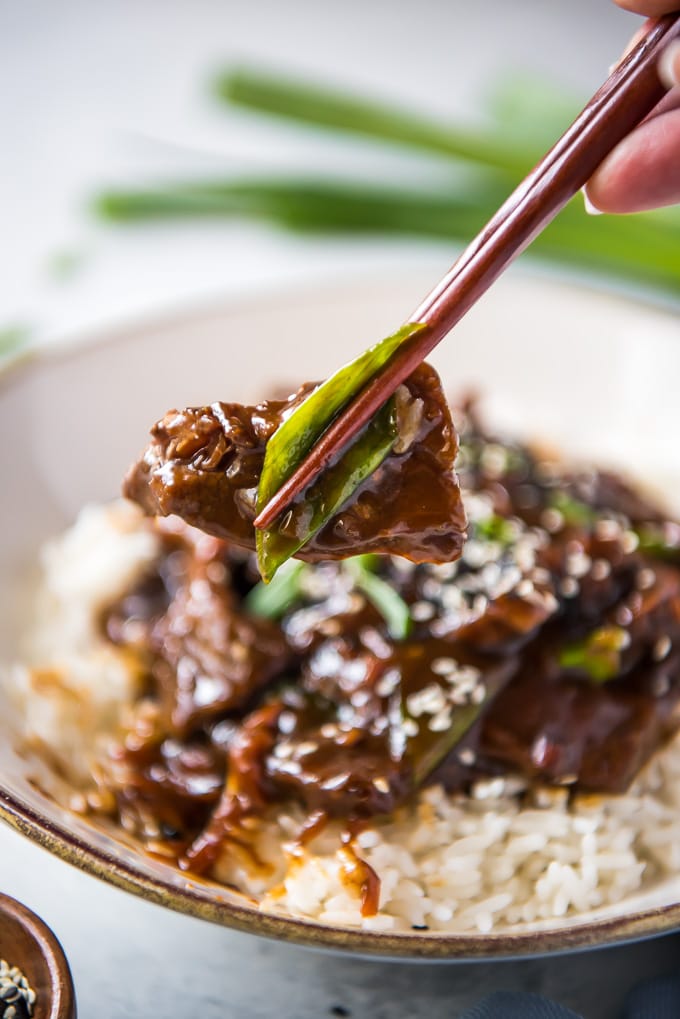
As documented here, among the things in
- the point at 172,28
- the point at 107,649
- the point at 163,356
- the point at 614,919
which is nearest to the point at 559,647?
the point at 614,919

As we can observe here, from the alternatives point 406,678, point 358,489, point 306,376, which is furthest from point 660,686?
point 306,376

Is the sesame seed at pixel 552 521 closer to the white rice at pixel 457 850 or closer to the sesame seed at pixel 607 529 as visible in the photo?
the sesame seed at pixel 607 529

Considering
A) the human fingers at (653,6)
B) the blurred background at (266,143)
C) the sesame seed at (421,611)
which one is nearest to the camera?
the human fingers at (653,6)

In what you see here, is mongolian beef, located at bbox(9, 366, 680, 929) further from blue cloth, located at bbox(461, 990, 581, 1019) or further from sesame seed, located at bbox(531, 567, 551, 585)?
blue cloth, located at bbox(461, 990, 581, 1019)

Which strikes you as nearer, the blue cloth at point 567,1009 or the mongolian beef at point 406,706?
the blue cloth at point 567,1009

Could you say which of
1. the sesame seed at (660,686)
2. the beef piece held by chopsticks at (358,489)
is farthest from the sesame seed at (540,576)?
the beef piece held by chopsticks at (358,489)

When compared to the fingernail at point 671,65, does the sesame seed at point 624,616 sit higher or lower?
lower

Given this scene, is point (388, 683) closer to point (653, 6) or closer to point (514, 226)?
point (514, 226)
